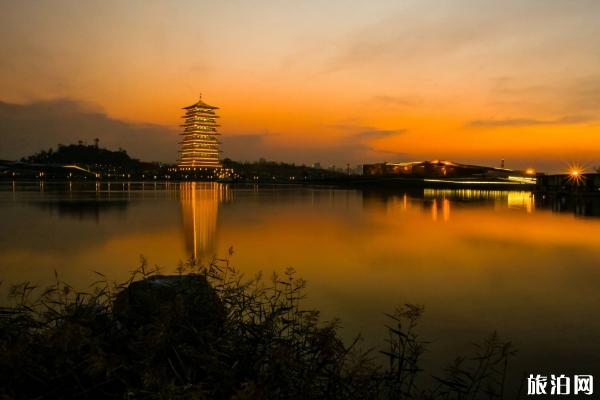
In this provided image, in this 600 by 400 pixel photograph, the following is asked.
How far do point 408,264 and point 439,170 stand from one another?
121979mm

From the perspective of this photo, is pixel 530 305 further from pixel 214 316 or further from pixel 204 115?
pixel 204 115

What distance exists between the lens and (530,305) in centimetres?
834

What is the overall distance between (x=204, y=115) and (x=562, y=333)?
16210cm

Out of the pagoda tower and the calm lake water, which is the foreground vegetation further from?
the pagoda tower

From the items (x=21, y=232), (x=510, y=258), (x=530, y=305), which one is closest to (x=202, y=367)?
(x=530, y=305)

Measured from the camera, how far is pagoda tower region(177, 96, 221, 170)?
160625 millimetres

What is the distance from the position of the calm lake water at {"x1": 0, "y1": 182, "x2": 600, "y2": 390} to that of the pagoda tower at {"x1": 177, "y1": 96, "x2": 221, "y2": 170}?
139879 mm

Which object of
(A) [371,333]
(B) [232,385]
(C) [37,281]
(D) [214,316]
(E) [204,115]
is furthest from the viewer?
(E) [204,115]

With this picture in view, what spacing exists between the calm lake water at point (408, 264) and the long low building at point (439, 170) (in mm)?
87481

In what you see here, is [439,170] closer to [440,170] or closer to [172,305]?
[440,170]

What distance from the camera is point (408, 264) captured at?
1266cm

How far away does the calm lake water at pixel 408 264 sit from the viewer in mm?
6773

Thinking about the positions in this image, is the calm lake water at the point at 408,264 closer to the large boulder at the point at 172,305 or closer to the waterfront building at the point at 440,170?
the large boulder at the point at 172,305

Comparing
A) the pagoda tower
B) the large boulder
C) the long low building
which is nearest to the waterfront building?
the long low building
